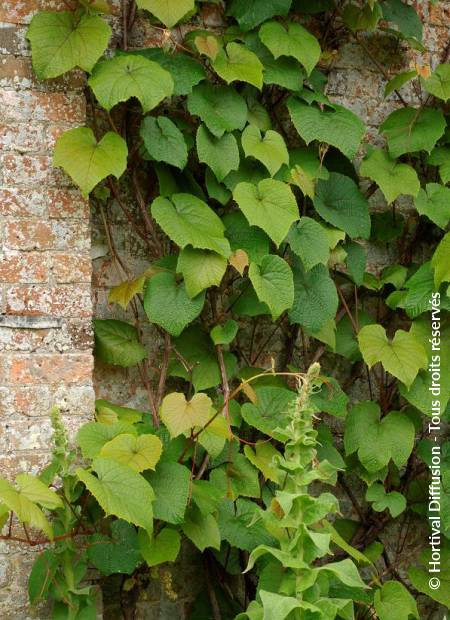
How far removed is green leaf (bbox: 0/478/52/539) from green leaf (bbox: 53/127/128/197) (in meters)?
0.75

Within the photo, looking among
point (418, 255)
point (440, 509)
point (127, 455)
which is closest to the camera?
point (127, 455)

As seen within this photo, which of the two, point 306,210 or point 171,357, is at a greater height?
point 306,210

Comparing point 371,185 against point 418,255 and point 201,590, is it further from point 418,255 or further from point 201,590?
point 201,590

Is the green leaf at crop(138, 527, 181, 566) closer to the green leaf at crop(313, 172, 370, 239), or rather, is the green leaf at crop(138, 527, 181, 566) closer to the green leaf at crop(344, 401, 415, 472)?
the green leaf at crop(344, 401, 415, 472)

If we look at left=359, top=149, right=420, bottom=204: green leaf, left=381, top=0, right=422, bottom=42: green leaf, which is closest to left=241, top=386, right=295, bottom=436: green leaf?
left=359, top=149, right=420, bottom=204: green leaf

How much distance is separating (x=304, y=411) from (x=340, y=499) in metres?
1.07

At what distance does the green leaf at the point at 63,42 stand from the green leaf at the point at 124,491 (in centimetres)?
99

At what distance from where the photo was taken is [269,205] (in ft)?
8.31

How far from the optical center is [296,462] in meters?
1.95

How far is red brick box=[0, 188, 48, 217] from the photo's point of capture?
2.38 metres

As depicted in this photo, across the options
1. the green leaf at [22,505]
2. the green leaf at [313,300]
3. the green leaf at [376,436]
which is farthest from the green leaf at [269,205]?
the green leaf at [22,505]

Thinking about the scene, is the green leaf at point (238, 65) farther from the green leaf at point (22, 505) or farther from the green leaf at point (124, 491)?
the green leaf at point (22, 505)

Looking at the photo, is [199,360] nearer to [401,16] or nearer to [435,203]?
[435,203]

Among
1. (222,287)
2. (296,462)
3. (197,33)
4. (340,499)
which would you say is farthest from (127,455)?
(197,33)
